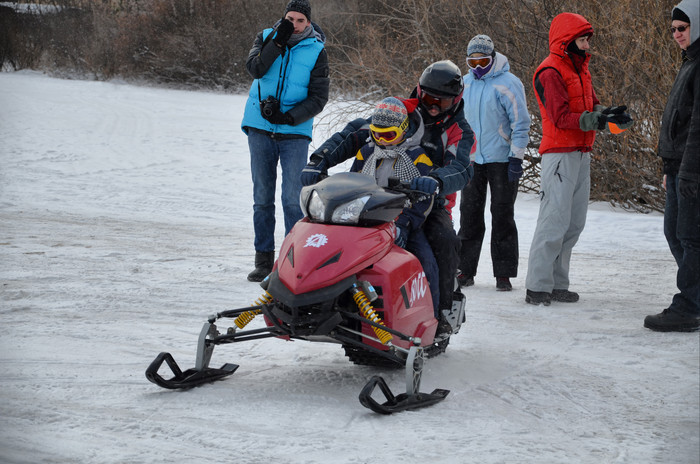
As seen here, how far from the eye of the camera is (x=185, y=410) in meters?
3.81

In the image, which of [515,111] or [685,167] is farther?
[515,111]

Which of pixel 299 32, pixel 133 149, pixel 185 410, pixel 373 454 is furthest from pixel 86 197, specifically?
pixel 373 454

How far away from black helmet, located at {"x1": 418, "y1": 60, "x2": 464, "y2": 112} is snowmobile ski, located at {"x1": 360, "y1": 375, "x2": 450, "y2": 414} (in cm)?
160

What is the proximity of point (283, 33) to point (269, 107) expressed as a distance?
564mm

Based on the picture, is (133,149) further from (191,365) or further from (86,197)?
(191,365)

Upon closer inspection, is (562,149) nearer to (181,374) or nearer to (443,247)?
(443,247)

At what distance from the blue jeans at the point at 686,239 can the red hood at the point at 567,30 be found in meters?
1.18

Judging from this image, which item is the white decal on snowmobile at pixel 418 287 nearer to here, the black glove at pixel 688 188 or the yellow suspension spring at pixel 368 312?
the yellow suspension spring at pixel 368 312

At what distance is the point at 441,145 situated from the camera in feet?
15.7

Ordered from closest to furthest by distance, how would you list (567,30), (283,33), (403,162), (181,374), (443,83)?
1. (181,374)
2. (403,162)
3. (443,83)
4. (567,30)
5. (283,33)

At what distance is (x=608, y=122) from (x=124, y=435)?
3889mm

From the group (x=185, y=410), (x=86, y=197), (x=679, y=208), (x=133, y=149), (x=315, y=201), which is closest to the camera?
(x=185, y=410)

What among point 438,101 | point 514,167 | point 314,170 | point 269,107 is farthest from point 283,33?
point 314,170

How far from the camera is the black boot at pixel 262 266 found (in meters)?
6.80
